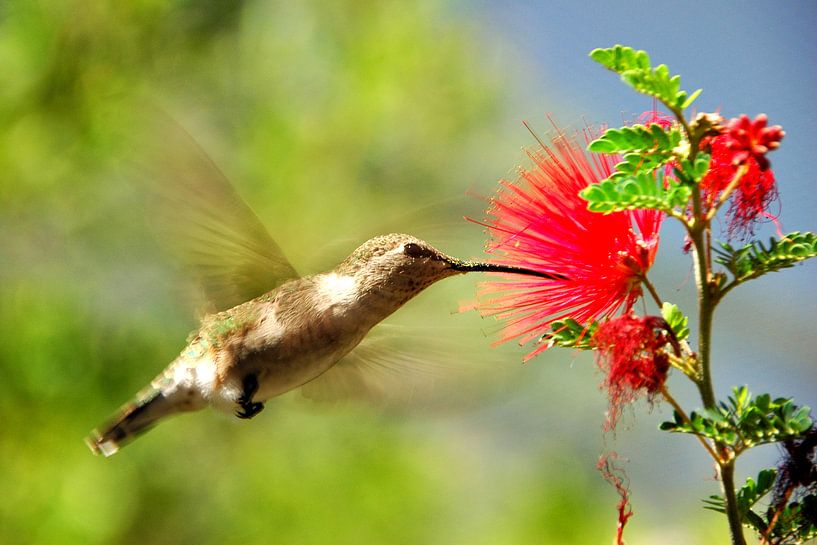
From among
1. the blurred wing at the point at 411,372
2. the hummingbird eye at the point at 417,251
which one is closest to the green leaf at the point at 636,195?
the hummingbird eye at the point at 417,251

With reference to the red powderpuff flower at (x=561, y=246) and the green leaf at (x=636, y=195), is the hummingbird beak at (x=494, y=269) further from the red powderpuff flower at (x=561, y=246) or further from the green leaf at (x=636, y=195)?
the green leaf at (x=636, y=195)

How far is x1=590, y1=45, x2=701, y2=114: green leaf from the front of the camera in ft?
2.55

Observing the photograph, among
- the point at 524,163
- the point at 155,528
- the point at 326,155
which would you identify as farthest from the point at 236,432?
the point at 524,163

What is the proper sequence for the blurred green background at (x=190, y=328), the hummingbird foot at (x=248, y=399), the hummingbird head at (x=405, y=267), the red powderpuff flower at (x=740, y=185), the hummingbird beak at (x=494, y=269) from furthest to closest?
1. the blurred green background at (x=190, y=328)
2. the hummingbird foot at (x=248, y=399)
3. the hummingbird head at (x=405, y=267)
4. the hummingbird beak at (x=494, y=269)
5. the red powderpuff flower at (x=740, y=185)

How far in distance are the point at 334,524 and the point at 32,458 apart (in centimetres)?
85

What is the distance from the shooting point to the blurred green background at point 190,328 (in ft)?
7.53

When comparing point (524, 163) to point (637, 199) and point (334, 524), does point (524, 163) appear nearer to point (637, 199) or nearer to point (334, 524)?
point (637, 199)

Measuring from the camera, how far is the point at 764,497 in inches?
36.1

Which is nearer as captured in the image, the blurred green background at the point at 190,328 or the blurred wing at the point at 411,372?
the blurred wing at the point at 411,372

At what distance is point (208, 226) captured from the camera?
135 cm

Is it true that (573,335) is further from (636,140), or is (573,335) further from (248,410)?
(248,410)

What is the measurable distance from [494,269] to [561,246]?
0.10 m

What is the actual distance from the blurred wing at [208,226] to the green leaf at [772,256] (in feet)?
2.47

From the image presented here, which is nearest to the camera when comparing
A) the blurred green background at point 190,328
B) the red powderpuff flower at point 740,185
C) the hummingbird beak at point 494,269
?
the red powderpuff flower at point 740,185
